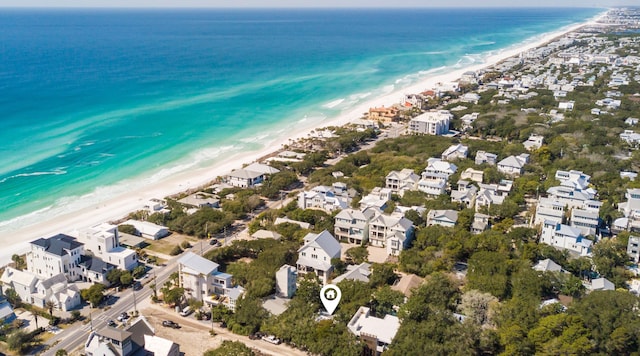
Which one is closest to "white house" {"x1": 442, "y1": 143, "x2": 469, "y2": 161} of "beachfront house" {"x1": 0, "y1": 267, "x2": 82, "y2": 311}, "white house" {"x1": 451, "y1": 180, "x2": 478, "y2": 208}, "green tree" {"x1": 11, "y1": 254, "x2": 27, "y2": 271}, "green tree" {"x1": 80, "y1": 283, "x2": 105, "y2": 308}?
"white house" {"x1": 451, "y1": 180, "x2": 478, "y2": 208}

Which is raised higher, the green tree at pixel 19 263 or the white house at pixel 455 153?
the white house at pixel 455 153

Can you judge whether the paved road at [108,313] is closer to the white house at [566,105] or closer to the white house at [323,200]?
the white house at [323,200]

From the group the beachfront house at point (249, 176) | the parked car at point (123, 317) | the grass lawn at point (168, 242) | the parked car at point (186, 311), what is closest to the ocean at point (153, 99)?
Answer: the beachfront house at point (249, 176)

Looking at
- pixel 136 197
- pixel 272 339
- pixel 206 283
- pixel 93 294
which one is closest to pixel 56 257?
pixel 93 294

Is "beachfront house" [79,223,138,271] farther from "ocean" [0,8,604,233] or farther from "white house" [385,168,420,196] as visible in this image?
"white house" [385,168,420,196]

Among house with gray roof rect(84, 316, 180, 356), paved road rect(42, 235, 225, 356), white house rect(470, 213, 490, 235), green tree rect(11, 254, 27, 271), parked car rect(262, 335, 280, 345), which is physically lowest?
paved road rect(42, 235, 225, 356)

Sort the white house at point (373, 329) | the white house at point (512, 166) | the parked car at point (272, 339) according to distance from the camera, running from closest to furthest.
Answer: the white house at point (373, 329), the parked car at point (272, 339), the white house at point (512, 166)

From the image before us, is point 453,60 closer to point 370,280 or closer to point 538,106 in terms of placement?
point 538,106

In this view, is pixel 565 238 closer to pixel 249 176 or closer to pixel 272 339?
pixel 272 339
